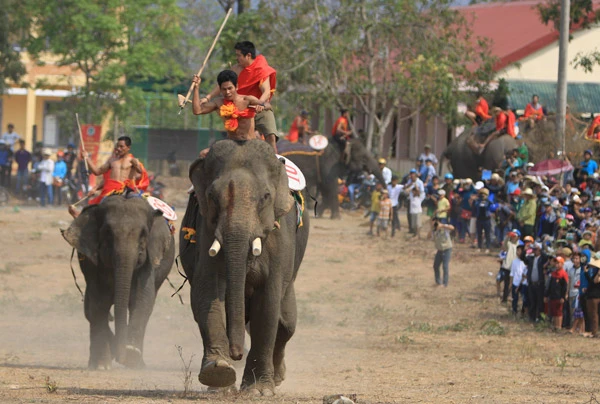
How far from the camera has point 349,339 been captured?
689 inches

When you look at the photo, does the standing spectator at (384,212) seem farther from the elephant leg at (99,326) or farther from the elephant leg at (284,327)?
the elephant leg at (284,327)

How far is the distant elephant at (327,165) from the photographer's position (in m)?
32.6

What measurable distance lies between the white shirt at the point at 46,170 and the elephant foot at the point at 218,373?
26.9m

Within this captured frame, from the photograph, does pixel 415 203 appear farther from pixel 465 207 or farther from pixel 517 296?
pixel 517 296

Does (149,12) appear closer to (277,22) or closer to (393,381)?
(277,22)

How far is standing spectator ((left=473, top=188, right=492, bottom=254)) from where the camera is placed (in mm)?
25281

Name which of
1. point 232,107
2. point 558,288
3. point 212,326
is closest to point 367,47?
point 558,288

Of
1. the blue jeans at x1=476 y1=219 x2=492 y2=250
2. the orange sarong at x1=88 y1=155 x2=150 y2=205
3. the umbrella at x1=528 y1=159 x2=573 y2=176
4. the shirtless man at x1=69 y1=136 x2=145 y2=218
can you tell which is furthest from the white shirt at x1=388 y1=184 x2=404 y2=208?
the shirtless man at x1=69 y1=136 x2=145 y2=218

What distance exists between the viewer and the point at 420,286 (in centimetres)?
2261

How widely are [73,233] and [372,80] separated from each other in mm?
25126

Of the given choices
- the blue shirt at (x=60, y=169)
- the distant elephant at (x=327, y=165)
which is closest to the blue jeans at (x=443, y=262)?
the distant elephant at (x=327, y=165)

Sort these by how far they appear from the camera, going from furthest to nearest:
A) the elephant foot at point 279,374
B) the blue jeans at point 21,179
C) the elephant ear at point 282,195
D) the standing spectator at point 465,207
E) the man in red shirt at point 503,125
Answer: the blue jeans at point 21,179 → the man in red shirt at point 503,125 → the standing spectator at point 465,207 → the elephant foot at point 279,374 → the elephant ear at point 282,195

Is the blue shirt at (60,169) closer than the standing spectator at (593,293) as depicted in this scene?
No

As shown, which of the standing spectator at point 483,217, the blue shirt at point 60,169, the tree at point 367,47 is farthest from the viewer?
the tree at point 367,47
